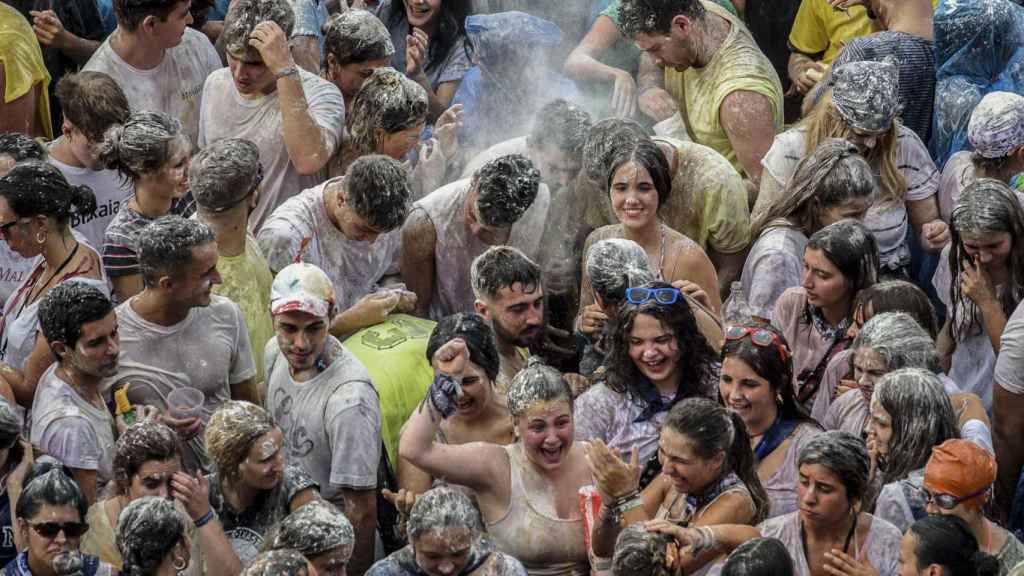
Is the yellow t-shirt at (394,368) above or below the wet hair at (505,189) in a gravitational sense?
below

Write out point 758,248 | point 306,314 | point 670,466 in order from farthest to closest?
point 758,248, point 306,314, point 670,466

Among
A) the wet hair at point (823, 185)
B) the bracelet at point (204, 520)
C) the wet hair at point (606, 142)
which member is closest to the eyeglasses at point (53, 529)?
the bracelet at point (204, 520)

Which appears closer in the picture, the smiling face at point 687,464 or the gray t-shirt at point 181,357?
the smiling face at point 687,464

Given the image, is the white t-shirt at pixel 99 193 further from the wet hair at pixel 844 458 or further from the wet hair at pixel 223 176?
the wet hair at pixel 844 458

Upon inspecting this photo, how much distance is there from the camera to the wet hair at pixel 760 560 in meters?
6.66

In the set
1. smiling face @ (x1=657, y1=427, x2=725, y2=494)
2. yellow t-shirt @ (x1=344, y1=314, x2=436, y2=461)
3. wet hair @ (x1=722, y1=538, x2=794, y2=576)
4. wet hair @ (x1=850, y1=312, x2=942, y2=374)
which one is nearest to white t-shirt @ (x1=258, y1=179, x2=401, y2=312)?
yellow t-shirt @ (x1=344, y1=314, x2=436, y2=461)

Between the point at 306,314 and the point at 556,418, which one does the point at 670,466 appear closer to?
the point at 556,418

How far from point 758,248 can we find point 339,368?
2074mm

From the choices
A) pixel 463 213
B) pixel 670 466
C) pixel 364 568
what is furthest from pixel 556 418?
pixel 463 213

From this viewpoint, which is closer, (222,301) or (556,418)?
(556,418)

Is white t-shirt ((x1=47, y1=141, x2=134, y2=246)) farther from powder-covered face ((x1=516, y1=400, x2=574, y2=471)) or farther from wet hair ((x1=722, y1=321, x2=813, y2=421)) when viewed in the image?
wet hair ((x1=722, y1=321, x2=813, y2=421))

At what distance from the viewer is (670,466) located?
7.36 metres

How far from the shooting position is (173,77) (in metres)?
10.1

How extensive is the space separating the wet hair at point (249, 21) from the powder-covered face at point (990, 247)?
330cm
